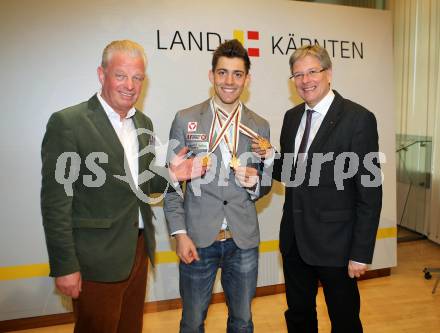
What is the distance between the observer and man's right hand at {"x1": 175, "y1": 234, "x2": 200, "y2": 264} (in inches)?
78.0

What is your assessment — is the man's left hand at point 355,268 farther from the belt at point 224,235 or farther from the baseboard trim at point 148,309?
the baseboard trim at point 148,309

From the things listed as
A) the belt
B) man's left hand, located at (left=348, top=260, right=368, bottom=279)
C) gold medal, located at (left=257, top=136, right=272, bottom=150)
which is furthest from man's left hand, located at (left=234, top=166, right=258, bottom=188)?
man's left hand, located at (left=348, top=260, right=368, bottom=279)

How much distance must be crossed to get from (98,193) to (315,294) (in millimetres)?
1393

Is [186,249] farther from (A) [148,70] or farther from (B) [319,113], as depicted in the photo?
(A) [148,70]

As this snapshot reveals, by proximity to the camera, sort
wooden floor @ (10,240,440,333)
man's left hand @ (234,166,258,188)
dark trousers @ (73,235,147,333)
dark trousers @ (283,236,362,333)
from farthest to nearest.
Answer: wooden floor @ (10,240,440,333) → dark trousers @ (283,236,362,333) → man's left hand @ (234,166,258,188) → dark trousers @ (73,235,147,333)

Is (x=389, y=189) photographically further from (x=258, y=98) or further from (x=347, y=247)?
(x=347, y=247)

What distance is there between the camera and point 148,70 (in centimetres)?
317

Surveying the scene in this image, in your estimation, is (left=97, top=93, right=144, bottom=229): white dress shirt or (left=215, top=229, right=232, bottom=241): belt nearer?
(left=97, top=93, right=144, bottom=229): white dress shirt

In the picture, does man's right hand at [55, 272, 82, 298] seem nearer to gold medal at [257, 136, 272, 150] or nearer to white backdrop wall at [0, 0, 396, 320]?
gold medal at [257, 136, 272, 150]

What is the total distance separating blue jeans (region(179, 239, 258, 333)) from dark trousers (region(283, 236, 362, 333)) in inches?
11.3

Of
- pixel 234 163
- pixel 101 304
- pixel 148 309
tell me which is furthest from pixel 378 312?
pixel 101 304

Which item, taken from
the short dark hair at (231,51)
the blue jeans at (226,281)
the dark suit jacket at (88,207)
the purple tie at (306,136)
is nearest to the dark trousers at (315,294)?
the blue jeans at (226,281)

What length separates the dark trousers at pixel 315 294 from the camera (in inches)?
81.4

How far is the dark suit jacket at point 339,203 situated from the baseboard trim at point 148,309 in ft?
5.65
